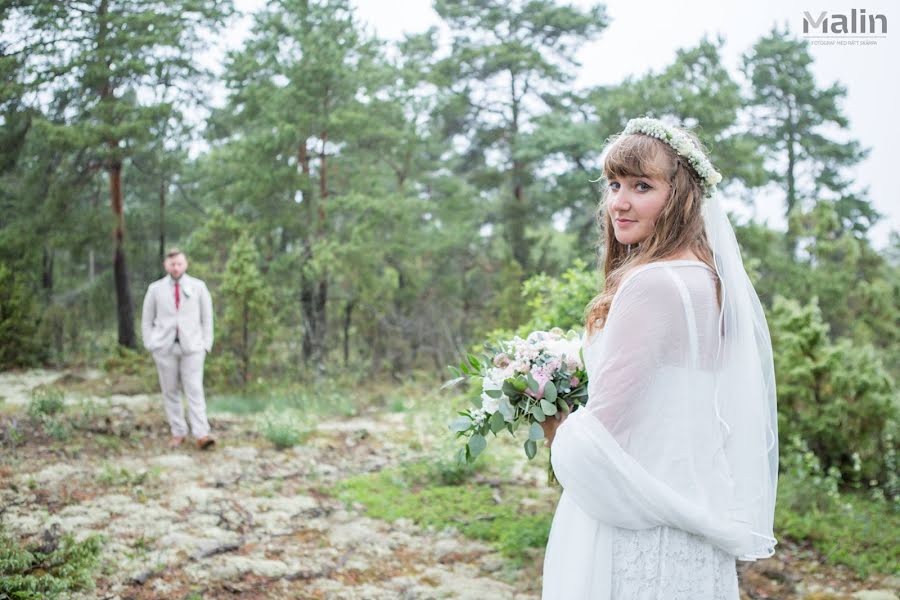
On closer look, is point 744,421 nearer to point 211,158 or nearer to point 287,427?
point 287,427

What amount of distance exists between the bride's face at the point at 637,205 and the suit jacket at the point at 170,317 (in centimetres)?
572

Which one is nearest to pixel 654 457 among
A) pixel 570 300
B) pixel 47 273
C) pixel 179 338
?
pixel 570 300

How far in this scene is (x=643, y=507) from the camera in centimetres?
181

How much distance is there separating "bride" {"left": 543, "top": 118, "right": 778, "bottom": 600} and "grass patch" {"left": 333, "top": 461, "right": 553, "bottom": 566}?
2.81 meters

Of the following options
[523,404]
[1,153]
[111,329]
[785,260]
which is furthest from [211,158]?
[785,260]

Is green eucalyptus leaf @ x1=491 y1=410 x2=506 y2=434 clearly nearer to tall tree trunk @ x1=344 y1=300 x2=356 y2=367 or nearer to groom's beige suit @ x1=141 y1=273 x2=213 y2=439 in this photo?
groom's beige suit @ x1=141 y1=273 x2=213 y2=439

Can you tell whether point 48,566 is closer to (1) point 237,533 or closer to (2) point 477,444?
(1) point 237,533

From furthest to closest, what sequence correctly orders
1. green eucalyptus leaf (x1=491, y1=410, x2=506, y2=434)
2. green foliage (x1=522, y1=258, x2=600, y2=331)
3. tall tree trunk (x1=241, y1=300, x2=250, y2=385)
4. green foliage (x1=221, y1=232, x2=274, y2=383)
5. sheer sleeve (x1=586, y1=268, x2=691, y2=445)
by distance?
tall tree trunk (x1=241, y1=300, x2=250, y2=385)
green foliage (x1=221, y1=232, x2=274, y2=383)
green foliage (x1=522, y1=258, x2=600, y2=331)
green eucalyptus leaf (x1=491, y1=410, x2=506, y2=434)
sheer sleeve (x1=586, y1=268, x2=691, y2=445)

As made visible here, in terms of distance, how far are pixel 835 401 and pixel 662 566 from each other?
6102 millimetres

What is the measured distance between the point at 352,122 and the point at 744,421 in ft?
39.4

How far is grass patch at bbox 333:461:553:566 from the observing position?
16.1 ft

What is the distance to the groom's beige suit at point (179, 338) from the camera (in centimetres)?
682

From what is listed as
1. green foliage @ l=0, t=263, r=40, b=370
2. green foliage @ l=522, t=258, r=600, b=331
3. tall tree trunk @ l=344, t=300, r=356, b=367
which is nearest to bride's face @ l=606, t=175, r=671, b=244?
green foliage @ l=522, t=258, r=600, b=331

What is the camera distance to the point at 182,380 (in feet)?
22.9
